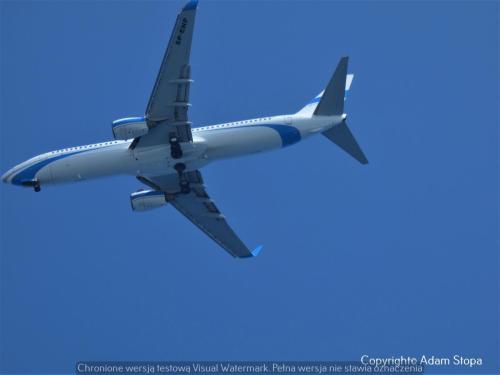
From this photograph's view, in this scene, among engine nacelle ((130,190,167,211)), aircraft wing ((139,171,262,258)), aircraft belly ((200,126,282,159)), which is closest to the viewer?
aircraft belly ((200,126,282,159))

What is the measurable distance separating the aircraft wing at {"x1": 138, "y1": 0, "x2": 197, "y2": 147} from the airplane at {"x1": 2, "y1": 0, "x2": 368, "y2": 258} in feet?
0.17

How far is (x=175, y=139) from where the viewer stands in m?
49.2

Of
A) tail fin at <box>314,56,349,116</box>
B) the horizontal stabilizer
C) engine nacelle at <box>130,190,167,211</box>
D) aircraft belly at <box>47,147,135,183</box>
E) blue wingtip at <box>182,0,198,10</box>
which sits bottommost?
engine nacelle at <box>130,190,167,211</box>

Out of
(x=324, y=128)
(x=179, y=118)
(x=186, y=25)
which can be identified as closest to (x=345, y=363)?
(x=324, y=128)

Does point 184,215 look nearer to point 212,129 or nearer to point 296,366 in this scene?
point 212,129

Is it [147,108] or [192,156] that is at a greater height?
[147,108]

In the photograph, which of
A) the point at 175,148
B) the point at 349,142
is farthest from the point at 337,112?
the point at 175,148

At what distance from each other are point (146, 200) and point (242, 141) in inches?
358

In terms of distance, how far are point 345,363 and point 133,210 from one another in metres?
17.3

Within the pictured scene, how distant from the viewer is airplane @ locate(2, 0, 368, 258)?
1864 inches

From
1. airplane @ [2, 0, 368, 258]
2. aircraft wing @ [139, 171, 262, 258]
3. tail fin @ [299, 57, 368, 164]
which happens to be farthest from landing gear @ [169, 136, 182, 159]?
tail fin @ [299, 57, 368, 164]

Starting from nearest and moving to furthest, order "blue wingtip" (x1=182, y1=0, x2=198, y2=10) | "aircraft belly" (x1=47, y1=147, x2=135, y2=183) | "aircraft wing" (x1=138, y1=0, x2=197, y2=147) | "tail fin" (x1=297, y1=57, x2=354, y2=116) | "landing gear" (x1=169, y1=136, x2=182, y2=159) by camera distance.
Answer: "blue wingtip" (x1=182, y1=0, x2=198, y2=10) → "aircraft wing" (x1=138, y1=0, x2=197, y2=147) → "tail fin" (x1=297, y1=57, x2=354, y2=116) → "landing gear" (x1=169, y1=136, x2=182, y2=159) → "aircraft belly" (x1=47, y1=147, x2=135, y2=183)

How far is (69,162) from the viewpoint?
1991 inches

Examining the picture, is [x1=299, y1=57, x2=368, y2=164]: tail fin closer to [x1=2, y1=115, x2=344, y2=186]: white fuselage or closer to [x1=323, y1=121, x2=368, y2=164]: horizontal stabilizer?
[x1=323, y1=121, x2=368, y2=164]: horizontal stabilizer
